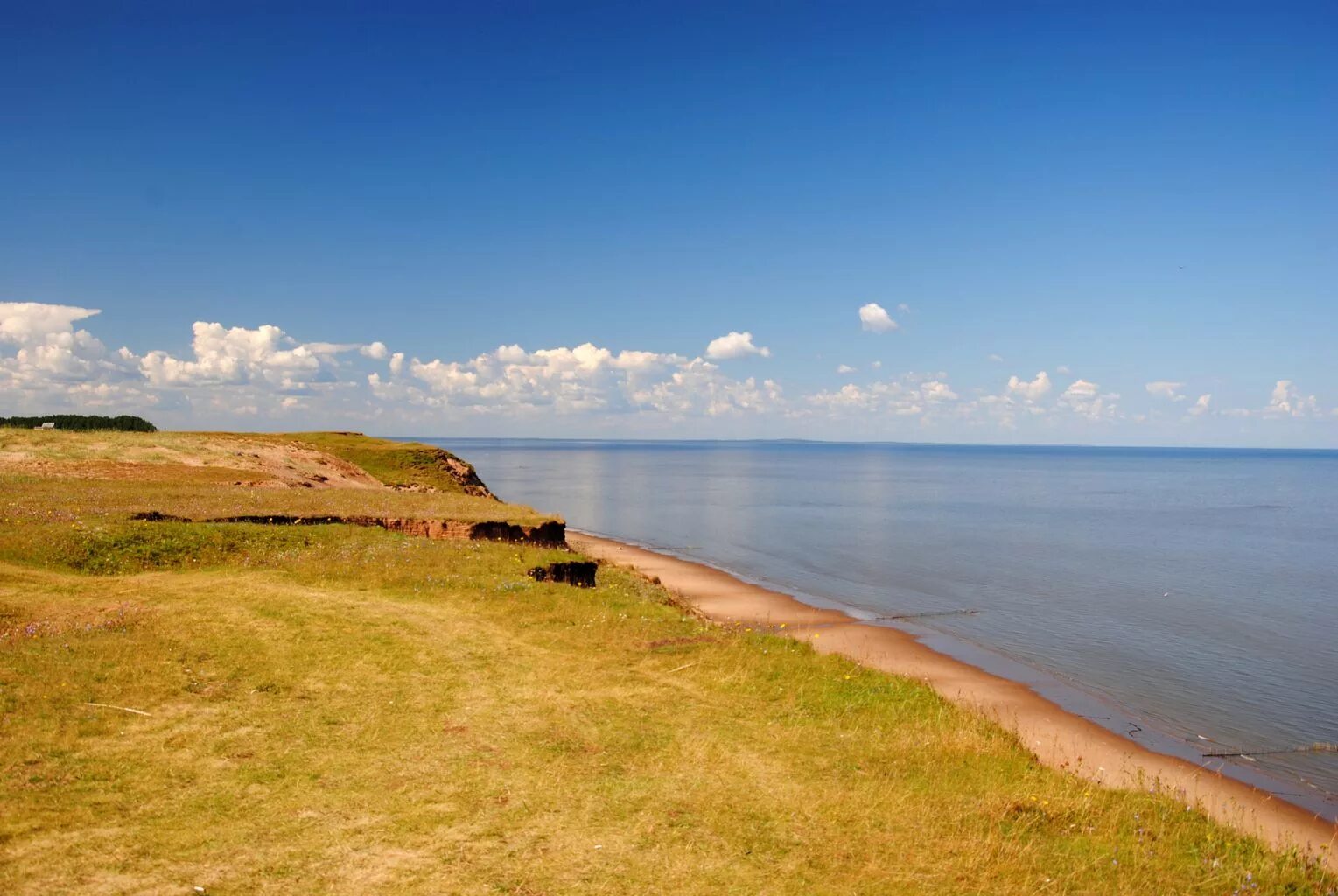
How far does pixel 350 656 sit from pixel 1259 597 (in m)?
50.3

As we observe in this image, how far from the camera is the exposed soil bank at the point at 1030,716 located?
1767cm

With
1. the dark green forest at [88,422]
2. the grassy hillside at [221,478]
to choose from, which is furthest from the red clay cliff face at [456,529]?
the dark green forest at [88,422]

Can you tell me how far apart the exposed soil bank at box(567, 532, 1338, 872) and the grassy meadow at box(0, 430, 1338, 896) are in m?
3.19

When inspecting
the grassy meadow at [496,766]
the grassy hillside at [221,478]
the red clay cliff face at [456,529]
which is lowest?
the grassy meadow at [496,766]

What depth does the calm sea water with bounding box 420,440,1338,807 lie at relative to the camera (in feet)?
91.7

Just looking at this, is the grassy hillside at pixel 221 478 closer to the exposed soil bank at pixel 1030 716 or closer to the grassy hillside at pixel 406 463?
the grassy hillside at pixel 406 463

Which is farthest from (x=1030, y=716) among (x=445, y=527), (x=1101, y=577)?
(x=1101, y=577)

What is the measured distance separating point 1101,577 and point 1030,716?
31.7 meters

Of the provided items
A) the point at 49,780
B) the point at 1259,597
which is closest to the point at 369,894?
the point at 49,780

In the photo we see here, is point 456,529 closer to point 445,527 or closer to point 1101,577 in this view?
point 445,527

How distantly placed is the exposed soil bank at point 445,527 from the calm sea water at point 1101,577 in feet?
57.4

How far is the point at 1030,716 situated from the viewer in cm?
2530

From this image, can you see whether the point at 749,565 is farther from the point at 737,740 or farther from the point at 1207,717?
the point at 737,740

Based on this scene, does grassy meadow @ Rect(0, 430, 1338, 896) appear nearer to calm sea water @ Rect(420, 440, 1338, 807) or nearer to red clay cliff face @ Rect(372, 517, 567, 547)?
red clay cliff face @ Rect(372, 517, 567, 547)
